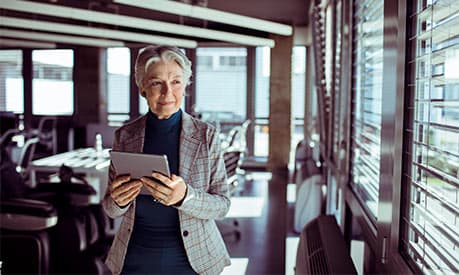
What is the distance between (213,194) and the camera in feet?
6.03

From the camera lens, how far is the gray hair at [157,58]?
1.75m

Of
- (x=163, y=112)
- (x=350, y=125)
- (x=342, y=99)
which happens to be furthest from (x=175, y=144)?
(x=342, y=99)

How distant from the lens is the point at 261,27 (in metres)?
4.79

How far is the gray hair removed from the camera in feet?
5.73

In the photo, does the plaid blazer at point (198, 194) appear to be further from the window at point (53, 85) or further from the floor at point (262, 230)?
the window at point (53, 85)

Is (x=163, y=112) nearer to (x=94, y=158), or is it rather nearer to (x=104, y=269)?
(x=104, y=269)

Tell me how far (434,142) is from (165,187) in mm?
778

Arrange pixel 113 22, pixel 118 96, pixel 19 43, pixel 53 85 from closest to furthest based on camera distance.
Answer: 1. pixel 113 22
2. pixel 19 43
3. pixel 53 85
4. pixel 118 96

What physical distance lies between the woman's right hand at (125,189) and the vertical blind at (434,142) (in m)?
0.82

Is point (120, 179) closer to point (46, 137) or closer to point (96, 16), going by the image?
point (96, 16)

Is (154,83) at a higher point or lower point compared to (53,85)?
lower

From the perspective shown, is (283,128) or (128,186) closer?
(128,186)

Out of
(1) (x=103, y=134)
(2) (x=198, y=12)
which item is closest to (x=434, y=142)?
(2) (x=198, y=12)

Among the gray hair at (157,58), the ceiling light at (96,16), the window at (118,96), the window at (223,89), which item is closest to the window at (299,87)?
the window at (223,89)
